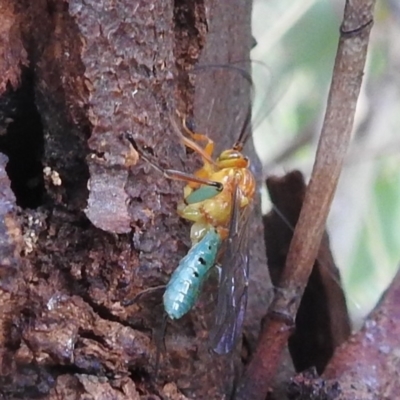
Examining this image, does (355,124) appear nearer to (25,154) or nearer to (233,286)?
(233,286)

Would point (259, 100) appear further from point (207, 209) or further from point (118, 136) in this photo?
point (118, 136)

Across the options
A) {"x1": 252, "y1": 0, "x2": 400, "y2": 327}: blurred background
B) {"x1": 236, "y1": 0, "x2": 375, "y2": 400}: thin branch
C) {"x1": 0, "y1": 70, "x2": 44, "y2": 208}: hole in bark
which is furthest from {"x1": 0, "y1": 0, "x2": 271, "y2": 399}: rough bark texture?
{"x1": 252, "y1": 0, "x2": 400, "y2": 327}: blurred background

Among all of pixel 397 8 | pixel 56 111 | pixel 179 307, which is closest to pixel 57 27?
pixel 56 111

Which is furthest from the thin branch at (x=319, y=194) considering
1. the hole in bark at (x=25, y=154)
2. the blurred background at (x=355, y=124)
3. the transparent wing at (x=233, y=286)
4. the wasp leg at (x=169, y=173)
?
the blurred background at (x=355, y=124)

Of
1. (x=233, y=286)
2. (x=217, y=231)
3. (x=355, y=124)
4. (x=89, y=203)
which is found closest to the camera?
(x=89, y=203)

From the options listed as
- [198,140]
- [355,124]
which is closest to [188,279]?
[198,140]
